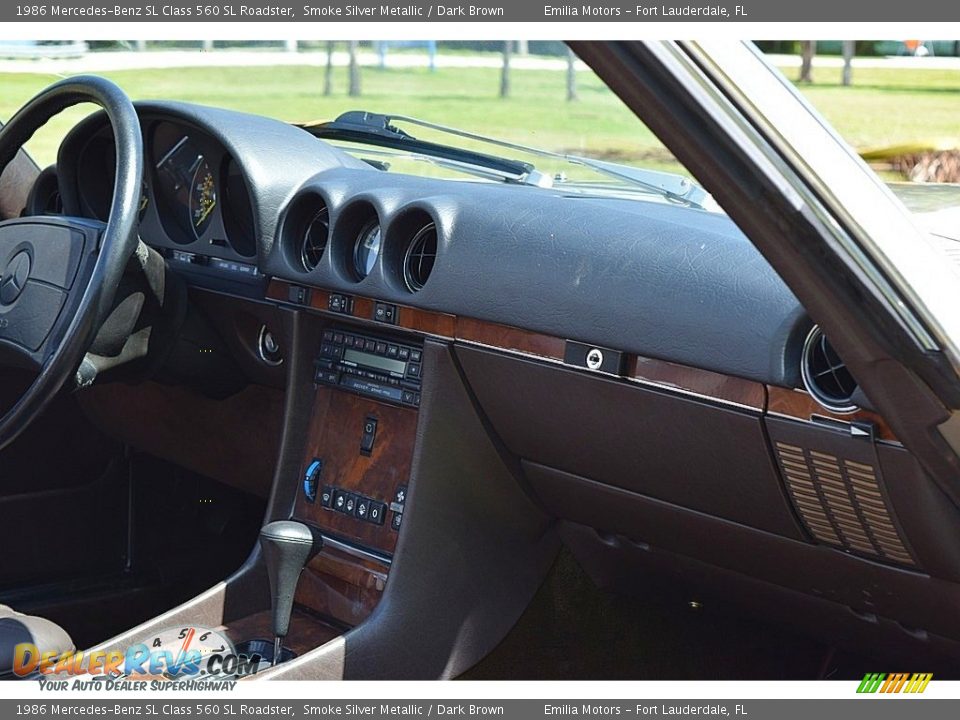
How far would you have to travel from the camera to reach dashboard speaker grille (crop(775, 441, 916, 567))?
1.78 meters

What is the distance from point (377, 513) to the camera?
2596 mm

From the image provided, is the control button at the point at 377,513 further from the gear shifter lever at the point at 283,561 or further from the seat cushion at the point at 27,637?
the seat cushion at the point at 27,637

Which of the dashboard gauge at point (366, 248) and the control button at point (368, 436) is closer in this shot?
the dashboard gauge at point (366, 248)

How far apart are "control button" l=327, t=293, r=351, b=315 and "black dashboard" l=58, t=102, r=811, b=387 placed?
0.04m

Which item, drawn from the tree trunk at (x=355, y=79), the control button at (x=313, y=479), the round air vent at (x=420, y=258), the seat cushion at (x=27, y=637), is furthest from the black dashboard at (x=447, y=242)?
the tree trunk at (x=355, y=79)

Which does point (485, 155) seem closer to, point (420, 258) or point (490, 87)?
point (420, 258)

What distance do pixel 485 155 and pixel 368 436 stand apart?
68 centimetres

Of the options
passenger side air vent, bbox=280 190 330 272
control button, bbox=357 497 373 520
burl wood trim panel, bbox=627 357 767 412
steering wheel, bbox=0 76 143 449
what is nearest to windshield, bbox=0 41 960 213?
steering wheel, bbox=0 76 143 449

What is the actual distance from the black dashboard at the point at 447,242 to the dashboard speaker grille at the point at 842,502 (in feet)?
0.44

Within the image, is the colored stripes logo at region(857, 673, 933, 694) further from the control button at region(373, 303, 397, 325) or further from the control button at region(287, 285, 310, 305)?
the control button at region(287, 285, 310, 305)

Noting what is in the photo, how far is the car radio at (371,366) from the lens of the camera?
250 centimetres

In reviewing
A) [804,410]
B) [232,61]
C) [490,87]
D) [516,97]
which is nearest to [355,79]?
[490,87]
